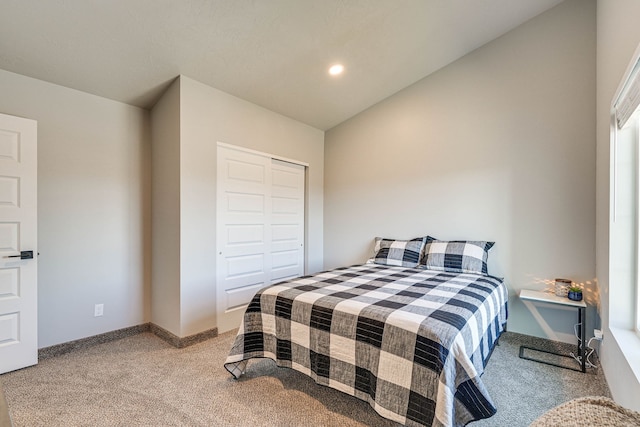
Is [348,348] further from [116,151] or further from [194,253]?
[116,151]

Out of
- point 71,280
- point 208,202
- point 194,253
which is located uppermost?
point 208,202

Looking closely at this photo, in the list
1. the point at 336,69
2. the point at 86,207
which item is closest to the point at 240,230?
the point at 86,207

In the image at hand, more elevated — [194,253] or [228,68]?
[228,68]

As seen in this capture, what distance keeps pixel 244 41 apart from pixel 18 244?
2416mm

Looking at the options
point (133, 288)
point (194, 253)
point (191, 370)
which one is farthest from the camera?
point (133, 288)

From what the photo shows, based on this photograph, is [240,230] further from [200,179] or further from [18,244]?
[18,244]

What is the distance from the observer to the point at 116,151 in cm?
290

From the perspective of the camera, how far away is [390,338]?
5.11 feet

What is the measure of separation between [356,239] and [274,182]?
1373 millimetres

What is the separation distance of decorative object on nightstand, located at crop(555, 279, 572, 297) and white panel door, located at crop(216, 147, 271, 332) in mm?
2914

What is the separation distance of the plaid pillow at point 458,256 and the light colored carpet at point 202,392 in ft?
2.58

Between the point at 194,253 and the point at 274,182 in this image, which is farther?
the point at 274,182

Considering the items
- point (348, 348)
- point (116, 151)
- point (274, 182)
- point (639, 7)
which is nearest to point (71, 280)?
point (116, 151)

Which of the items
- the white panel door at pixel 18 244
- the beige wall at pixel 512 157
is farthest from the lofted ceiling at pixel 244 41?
the white panel door at pixel 18 244
